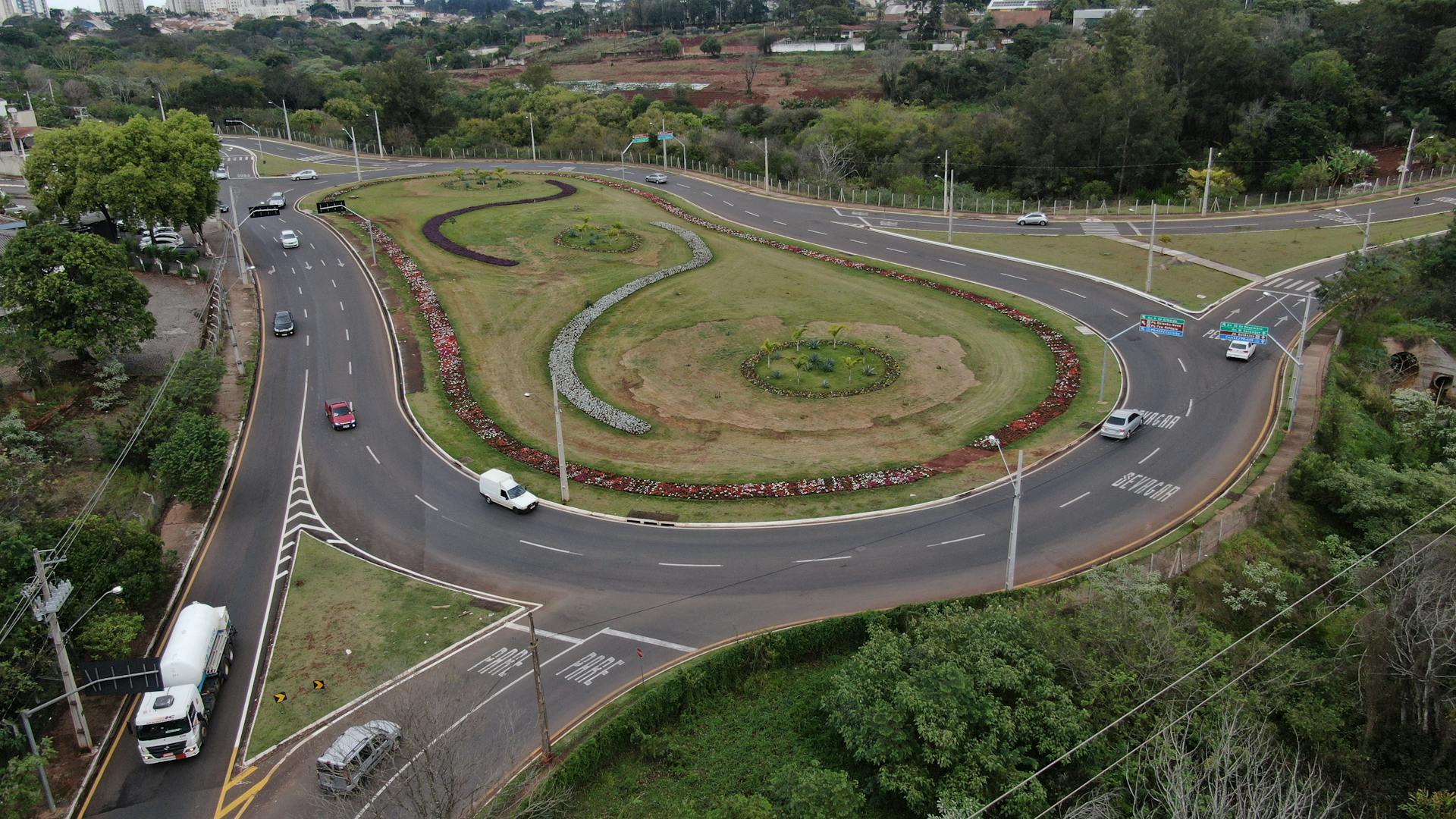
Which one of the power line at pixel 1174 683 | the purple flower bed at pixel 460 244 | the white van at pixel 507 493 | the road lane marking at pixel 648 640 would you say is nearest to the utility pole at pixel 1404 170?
the power line at pixel 1174 683

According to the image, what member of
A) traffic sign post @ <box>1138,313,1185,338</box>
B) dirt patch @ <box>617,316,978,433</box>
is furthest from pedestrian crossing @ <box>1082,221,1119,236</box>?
traffic sign post @ <box>1138,313,1185,338</box>

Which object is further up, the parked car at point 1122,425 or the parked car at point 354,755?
the parked car at point 1122,425

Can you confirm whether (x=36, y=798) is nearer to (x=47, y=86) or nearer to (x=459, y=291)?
(x=459, y=291)

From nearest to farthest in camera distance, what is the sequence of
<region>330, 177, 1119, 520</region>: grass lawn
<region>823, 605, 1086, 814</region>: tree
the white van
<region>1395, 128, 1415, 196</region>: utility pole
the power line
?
the power line < <region>823, 605, 1086, 814</region>: tree < the white van < <region>330, 177, 1119, 520</region>: grass lawn < <region>1395, 128, 1415, 196</region>: utility pole

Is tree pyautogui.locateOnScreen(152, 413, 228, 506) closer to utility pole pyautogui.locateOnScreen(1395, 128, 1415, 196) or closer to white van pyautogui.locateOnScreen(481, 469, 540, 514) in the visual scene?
white van pyautogui.locateOnScreen(481, 469, 540, 514)

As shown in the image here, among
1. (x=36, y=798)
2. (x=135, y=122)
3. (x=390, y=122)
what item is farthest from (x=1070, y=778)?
(x=390, y=122)

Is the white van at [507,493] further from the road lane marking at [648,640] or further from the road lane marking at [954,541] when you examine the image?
the road lane marking at [954,541]

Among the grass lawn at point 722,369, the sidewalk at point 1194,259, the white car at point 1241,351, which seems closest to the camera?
the grass lawn at point 722,369
